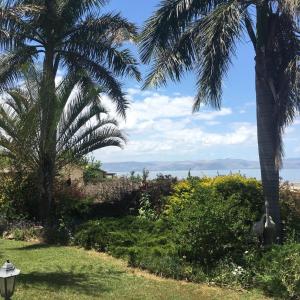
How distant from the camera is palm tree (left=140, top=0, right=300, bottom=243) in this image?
10.0m

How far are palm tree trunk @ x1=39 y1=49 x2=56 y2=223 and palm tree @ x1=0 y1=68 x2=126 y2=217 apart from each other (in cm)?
11

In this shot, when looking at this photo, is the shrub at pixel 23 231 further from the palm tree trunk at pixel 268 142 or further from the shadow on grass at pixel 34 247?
the palm tree trunk at pixel 268 142

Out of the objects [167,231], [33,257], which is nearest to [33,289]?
[33,257]

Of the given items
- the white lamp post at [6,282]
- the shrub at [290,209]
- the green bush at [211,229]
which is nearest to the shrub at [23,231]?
the green bush at [211,229]

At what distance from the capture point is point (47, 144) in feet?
48.8

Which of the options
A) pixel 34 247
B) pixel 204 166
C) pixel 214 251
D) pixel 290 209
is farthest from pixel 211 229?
pixel 204 166

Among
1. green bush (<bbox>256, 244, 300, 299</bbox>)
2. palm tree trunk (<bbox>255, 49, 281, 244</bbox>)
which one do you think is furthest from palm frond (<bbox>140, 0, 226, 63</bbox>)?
green bush (<bbox>256, 244, 300, 299</bbox>)

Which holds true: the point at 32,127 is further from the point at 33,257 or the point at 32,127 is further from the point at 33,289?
the point at 33,289

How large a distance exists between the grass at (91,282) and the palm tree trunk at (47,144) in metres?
3.97

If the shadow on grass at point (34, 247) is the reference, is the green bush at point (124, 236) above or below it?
above

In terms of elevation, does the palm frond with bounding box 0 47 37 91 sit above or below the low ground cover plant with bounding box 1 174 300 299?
above

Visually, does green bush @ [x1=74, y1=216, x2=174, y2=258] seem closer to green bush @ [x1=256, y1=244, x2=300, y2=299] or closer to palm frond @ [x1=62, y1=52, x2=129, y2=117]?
green bush @ [x1=256, y1=244, x2=300, y2=299]

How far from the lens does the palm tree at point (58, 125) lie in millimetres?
14688

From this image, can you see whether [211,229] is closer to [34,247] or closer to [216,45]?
[216,45]
